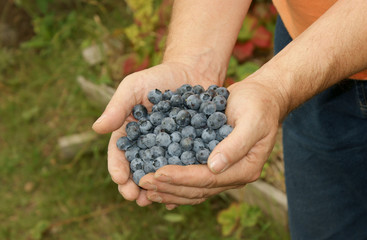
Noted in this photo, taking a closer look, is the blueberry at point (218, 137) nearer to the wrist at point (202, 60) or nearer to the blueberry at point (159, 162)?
the blueberry at point (159, 162)

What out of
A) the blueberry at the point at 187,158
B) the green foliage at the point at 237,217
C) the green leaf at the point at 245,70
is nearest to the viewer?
the blueberry at the point at 187,158

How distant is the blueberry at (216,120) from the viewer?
1.19m

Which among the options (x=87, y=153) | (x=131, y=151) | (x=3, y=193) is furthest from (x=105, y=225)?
(x=131, y=151)

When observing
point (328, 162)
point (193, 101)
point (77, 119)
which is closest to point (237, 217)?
point (328, 162)

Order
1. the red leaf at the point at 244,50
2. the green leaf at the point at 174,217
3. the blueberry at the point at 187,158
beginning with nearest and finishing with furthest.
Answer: the blueberry at the point at 187,158 → the green leaf at the point at 174,217 → the red leaf at the point at 244,50

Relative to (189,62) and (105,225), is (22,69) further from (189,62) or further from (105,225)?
(189,62)

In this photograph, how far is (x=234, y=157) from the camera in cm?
109

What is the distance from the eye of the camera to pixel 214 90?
1.32 meters

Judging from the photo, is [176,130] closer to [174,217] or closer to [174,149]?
[174,149]

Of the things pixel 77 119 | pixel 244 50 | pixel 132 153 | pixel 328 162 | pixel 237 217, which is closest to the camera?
pixel 132 153

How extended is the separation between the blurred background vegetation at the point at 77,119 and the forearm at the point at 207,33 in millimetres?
1043

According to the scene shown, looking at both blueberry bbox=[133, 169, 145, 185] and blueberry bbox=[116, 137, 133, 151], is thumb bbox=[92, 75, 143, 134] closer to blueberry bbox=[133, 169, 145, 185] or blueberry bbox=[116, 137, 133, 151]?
blueberry bbox=[116, 137, 133, 151]

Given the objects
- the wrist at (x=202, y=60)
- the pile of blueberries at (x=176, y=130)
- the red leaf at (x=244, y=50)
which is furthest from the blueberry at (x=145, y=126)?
the red leaf at (x=244, y=50)

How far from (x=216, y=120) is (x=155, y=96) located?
0.83 ft
